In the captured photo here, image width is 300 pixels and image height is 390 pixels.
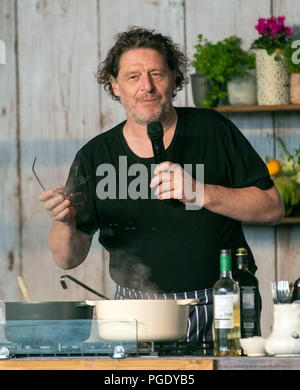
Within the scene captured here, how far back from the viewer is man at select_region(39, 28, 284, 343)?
203 cm

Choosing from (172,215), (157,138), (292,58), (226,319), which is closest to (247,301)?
(226,319)

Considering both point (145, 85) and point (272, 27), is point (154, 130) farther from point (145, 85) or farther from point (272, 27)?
point (272, 27)

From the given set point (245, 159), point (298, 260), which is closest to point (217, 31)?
point (298, 260)

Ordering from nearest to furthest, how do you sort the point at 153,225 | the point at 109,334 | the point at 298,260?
the point at 109,334 < the point at 153,225 < the point at 298,260

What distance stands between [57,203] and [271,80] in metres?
1.28

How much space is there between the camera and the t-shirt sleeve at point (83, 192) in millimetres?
2129

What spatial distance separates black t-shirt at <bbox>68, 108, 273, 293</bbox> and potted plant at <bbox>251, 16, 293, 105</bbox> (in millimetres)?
693

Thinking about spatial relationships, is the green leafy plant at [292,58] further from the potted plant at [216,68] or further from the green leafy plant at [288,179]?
the green leafy plant at [288,179]

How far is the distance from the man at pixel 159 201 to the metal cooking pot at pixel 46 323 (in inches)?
17.5

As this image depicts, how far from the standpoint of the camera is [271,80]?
286cm

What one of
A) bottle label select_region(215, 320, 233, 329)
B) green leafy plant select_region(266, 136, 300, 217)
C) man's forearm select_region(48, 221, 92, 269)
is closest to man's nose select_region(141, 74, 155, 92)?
man's forearm select_region(48, 221, 92, 269)

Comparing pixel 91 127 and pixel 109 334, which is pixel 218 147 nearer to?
pixel 109 334
